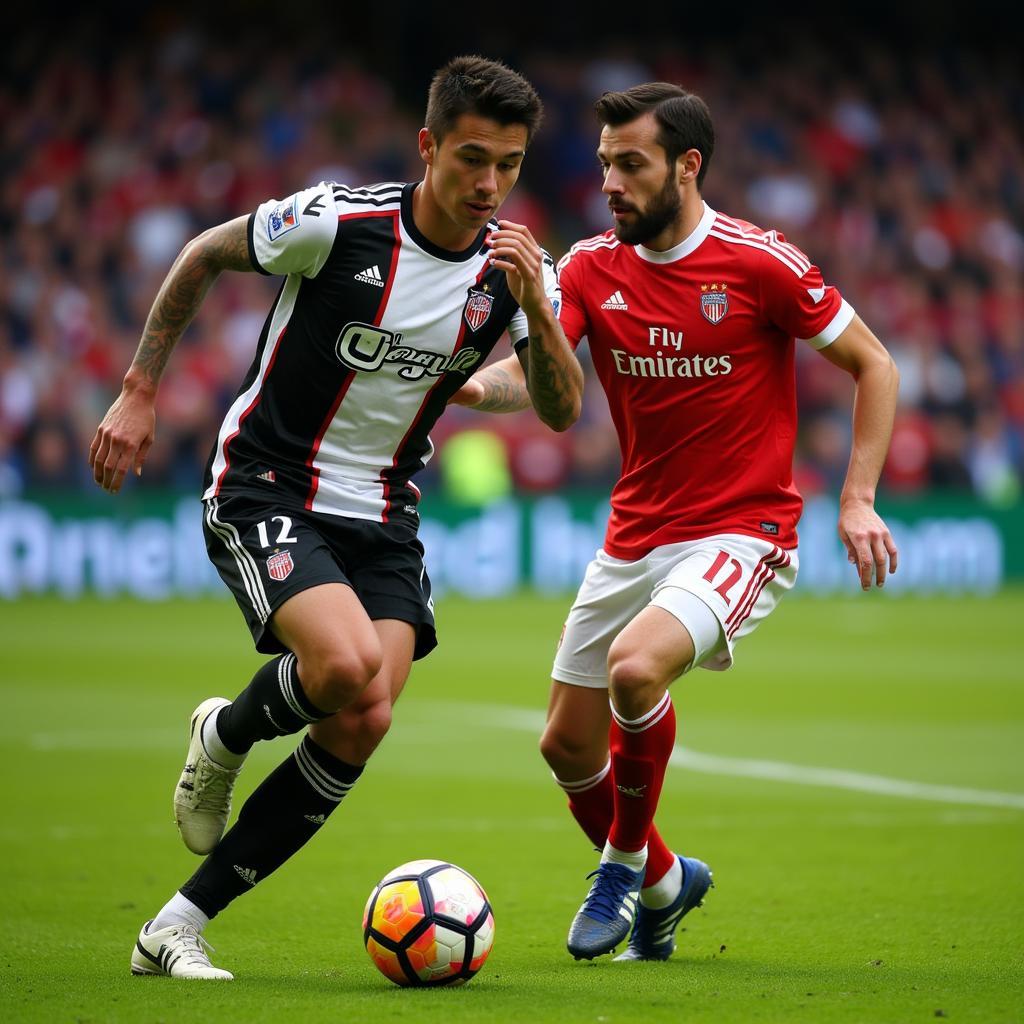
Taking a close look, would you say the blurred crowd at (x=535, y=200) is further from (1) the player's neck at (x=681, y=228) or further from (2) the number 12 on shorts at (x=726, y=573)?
(2) the number 12 on shorts at (x=726, y=573)

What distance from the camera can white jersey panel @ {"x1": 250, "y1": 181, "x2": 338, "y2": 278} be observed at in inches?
201

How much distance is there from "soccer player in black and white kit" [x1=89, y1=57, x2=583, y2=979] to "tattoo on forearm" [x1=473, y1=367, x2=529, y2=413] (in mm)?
247

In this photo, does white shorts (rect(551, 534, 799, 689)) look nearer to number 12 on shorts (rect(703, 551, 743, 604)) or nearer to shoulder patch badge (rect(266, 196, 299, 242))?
number 12 on shorts (rect(703, 551, 743, 604))

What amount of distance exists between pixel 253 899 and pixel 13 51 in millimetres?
19867

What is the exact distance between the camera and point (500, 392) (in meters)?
5.74

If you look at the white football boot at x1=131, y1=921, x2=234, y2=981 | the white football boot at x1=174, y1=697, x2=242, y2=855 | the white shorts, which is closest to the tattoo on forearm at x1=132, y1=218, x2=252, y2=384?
the white football boot at x1=174, y1=697, x2=242, y2=855

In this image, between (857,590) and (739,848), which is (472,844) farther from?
(857,590)

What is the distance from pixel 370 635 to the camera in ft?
15.9

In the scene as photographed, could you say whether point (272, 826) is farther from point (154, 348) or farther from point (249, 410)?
point (154, 348)

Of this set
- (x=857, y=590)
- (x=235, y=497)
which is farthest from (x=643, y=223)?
(x=857, y=590)

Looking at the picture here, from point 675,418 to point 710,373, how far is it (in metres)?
0.18

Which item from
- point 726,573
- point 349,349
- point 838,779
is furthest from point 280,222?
point 838,779

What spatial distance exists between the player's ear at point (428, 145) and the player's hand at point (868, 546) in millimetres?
1591

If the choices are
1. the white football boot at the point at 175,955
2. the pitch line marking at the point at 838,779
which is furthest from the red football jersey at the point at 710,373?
the pitch line marking at the point at 838,779
